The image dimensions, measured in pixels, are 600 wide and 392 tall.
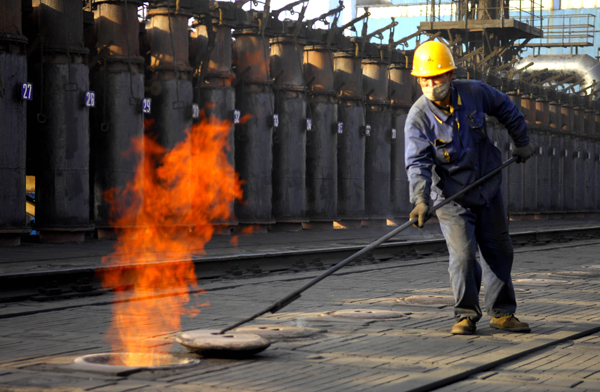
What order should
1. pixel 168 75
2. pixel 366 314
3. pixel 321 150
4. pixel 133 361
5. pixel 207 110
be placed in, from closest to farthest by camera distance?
pixel 133 361
pixel 366 314
pixel 168 75
pixel 207 110
pixel 321 150

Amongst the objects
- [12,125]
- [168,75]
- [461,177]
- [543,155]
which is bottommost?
[461,177]

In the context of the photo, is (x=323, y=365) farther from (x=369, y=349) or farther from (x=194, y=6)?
(x=194, y=6)

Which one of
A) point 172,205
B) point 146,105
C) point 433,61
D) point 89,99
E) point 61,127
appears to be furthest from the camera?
point 172,205

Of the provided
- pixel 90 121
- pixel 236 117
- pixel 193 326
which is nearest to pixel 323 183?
pixel 236 117

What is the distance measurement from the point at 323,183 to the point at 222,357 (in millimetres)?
19136

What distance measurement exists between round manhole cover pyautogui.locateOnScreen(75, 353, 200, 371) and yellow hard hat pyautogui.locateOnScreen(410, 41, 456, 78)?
2.70m

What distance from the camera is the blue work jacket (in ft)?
21.2

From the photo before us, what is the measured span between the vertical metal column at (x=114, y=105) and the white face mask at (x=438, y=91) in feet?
38.7

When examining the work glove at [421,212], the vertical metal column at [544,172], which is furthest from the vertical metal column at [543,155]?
the work glove at [421,212]

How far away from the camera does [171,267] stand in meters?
11.0

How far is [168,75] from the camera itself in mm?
19062

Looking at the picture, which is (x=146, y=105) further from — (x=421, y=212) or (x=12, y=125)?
(x=421, y=212)

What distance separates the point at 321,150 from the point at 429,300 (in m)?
16.1

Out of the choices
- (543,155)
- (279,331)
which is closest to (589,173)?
(543,155)
